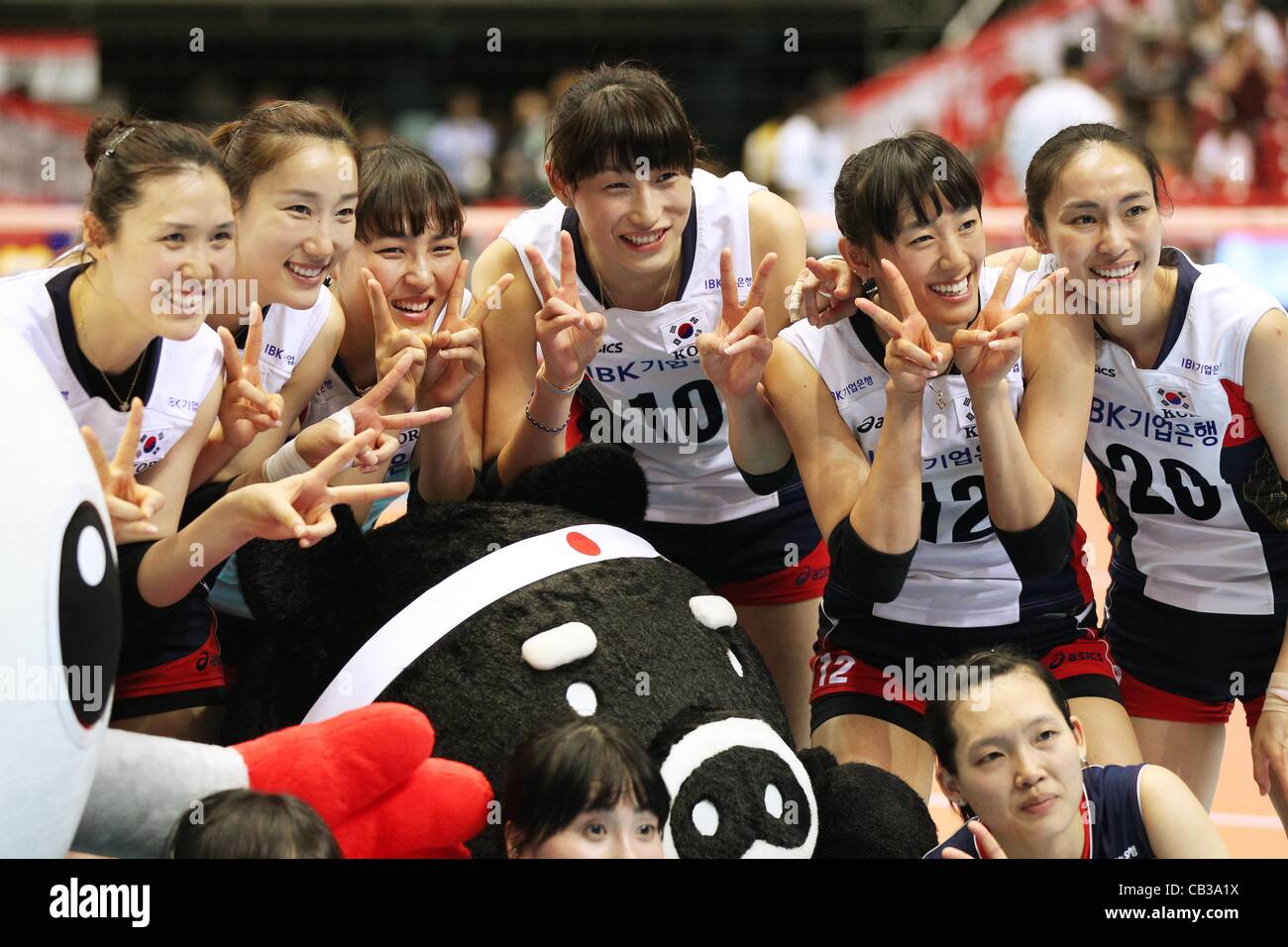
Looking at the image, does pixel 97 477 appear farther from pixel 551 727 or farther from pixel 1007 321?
pixel 1007 321

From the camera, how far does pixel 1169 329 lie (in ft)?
10.3

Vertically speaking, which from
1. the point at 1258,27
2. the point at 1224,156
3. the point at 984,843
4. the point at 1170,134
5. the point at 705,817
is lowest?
the point at 984,843

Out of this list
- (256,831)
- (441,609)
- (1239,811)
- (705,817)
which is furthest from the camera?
(1239,811)

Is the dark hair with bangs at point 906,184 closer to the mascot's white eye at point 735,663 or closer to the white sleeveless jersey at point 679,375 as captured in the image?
the white sleeveless jersey at point 679,375

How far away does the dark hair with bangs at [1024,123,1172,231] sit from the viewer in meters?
3.11

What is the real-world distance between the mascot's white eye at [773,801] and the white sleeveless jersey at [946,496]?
0.91 m

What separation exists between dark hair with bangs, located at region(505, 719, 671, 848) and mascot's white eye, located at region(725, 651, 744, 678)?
1.46 ft

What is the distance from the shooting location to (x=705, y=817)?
2.41 metres

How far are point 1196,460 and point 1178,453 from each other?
39 mm

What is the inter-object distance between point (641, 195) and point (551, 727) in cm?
128

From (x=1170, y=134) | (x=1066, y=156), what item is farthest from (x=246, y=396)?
(x=1170, y=134)

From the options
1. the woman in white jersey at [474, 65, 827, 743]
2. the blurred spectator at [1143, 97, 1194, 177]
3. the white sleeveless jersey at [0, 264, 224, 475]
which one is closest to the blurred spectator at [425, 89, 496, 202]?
the blurred spectator at [1143, 97, 1194, 177]

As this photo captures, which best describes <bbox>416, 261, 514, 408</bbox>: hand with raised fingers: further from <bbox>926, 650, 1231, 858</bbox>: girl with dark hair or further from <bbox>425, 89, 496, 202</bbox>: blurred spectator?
<bbox>425, 89, 496, 202</bbox>: blurred spectator

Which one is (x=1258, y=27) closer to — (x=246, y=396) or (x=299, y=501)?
(x=246, y=396)
